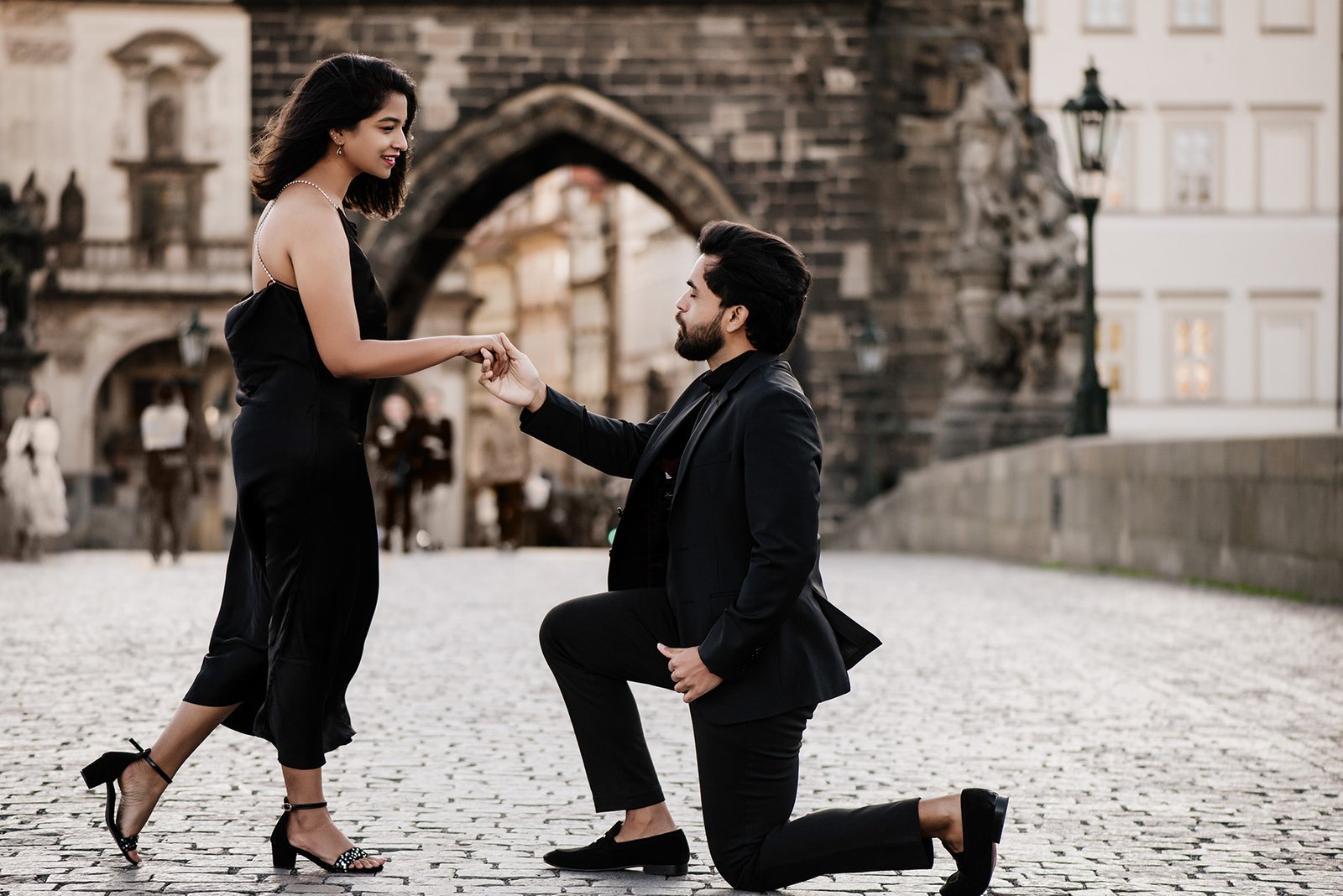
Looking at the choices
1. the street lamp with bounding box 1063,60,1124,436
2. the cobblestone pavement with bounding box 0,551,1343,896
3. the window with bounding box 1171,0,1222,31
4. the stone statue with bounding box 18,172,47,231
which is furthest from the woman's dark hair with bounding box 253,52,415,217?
A: the window with bounding box 1171,0,1222,31

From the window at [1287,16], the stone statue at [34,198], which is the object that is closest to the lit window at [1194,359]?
the window at [1287,16]

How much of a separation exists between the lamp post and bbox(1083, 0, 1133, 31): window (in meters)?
16.1

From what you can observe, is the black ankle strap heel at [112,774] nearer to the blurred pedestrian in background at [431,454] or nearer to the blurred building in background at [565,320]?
the blurred pedestrian in background at [431,454]

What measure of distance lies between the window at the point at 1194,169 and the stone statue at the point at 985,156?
65.9ft

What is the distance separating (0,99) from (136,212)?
10.6 ft

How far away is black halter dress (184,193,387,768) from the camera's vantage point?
4062mm

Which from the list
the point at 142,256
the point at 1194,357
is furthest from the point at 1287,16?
the point at 142,256

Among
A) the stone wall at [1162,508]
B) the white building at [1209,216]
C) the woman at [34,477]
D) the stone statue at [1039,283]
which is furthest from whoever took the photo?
the white building at [1209,216]

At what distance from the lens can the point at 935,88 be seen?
85.6 feet

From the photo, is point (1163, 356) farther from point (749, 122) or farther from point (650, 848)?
point (650, 848)

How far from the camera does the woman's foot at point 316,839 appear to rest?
407 centimetres

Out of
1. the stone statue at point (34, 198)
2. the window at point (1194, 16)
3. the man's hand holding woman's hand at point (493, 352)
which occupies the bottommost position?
the man's hand holding woman's hand at point (493, 352)

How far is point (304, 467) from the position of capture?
4.07m

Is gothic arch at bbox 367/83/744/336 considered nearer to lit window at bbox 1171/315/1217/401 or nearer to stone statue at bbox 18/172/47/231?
stone statue at bbox 18/172/47/231
